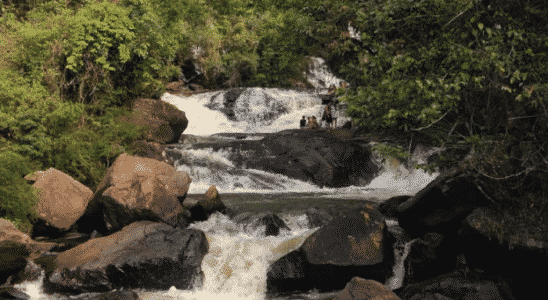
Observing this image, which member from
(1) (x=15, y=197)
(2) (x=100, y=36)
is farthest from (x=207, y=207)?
(2) (x=100, y=36)

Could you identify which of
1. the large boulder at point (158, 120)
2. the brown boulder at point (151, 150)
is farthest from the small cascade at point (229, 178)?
the large boulder at point (158, 120)

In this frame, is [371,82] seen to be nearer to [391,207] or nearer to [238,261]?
[391,207]

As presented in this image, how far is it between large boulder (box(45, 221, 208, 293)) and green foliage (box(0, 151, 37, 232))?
5.64 ft

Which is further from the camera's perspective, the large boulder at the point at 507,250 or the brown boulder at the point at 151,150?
the brown boulder at the point at 151,150

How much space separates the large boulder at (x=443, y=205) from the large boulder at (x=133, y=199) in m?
4.50

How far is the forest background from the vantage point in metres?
5.00

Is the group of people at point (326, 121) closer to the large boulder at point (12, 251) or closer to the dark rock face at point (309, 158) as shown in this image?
the dark rock face at point (309, 158)

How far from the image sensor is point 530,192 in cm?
552

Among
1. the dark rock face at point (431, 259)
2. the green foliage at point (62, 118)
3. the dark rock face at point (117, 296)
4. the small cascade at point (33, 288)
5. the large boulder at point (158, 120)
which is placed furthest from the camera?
the large boulder at point (158, 120)

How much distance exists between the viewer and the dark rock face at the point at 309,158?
1295 centimetres

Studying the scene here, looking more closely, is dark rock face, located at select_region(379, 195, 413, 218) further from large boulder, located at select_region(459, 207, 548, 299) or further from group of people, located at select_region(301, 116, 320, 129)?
group of people, located at select_region(301, 116, 320, 129)

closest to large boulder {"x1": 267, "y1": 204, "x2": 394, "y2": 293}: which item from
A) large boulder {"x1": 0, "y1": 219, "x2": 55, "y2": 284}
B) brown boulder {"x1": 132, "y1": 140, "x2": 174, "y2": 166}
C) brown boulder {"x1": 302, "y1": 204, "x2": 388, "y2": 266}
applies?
brown boulder {"x1": 302, "y1": 204, "x2": 388, "y2": 266}

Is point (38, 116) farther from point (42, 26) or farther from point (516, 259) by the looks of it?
point (516, 259)

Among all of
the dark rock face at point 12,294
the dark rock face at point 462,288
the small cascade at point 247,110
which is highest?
the dark rock face at point 462,288
